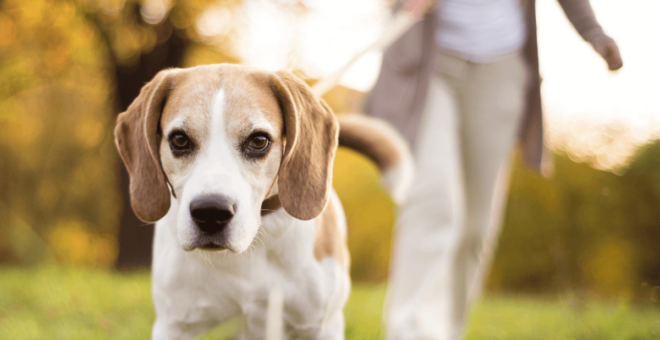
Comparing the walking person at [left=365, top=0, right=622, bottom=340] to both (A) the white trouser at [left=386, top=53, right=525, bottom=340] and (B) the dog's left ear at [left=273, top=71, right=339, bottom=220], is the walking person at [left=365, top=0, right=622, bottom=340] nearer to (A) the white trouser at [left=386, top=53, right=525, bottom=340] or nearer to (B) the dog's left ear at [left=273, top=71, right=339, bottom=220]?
(A) the white trouser at [left=386, top=53, right=525, bottom=340]

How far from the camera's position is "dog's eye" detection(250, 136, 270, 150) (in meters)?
1.69

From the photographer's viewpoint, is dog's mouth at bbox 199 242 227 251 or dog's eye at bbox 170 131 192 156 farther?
dog's eye at bbox 170 131 192 156

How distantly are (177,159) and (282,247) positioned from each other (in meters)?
0.49

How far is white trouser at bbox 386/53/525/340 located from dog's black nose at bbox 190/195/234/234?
1.57 metres

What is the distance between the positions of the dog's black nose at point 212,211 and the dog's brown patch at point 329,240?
0.53 m

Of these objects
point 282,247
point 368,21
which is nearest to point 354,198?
point 368,21

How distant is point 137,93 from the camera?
7.27 metres

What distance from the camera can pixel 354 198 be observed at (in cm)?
1179

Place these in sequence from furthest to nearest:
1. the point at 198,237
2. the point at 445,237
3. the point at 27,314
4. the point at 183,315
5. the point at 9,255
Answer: the point at 9,255 → the point at 27,314 → the point at 445,237 → the point at 183,315 → the point at 198,237

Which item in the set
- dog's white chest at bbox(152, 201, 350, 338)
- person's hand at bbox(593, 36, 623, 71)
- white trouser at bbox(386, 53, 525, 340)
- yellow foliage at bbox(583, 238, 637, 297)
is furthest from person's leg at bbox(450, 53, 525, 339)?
yellow foliage at bbox(583, 238, 637, 297)

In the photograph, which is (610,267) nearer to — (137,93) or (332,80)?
(137,93)

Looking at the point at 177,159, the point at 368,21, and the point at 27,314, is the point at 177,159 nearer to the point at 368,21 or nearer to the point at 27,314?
the point at 27,314

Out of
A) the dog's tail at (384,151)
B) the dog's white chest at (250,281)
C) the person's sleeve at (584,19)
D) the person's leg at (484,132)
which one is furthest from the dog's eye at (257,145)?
the person's sleeve at (584,19)

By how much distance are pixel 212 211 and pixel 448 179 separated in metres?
1.70
